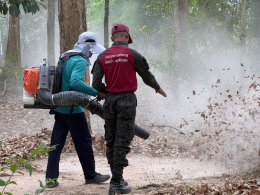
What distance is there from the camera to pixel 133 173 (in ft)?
27.3

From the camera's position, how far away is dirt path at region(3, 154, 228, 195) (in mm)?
6773

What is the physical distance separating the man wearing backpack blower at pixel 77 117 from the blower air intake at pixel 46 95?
0.15 m

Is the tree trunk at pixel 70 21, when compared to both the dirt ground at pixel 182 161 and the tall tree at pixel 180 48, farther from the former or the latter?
the tall tree at pixel 180 48

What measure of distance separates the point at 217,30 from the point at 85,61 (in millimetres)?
18763

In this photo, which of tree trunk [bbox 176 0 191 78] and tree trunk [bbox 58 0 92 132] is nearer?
tree trunk [bbox 58 0 92 132]

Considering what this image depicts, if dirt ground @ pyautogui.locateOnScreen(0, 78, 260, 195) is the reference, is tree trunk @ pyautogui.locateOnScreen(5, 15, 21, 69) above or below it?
above

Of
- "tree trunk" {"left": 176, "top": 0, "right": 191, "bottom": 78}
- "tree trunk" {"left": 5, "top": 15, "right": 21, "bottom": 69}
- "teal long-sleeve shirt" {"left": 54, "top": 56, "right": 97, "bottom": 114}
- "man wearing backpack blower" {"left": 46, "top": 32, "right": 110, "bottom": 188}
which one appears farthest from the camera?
"tree trunk" {"left": 5, "top": 15, "right": 21, "bottom": 69}

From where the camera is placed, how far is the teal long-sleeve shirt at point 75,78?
6305mm

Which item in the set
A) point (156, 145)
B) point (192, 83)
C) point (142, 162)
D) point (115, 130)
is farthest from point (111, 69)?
point (192, 83)

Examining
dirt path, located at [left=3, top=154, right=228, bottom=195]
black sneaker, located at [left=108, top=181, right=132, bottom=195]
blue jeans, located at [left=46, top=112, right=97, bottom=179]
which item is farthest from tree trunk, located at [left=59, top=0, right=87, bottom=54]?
black sneaker, located at [left=108, top=181, right=132, bottom=195]

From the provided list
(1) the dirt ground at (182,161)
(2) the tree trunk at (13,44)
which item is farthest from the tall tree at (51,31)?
(1) the dirt ground at (182,161)

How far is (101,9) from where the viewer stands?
1347 inches

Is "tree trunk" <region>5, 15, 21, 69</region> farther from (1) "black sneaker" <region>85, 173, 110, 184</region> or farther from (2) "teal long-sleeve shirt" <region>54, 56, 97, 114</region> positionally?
(2) "teal long-sleeve shirt" <region>54, 56, 97, 114</region>

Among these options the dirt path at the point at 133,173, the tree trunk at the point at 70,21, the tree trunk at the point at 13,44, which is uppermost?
the tree trunk at the point at 13,44
